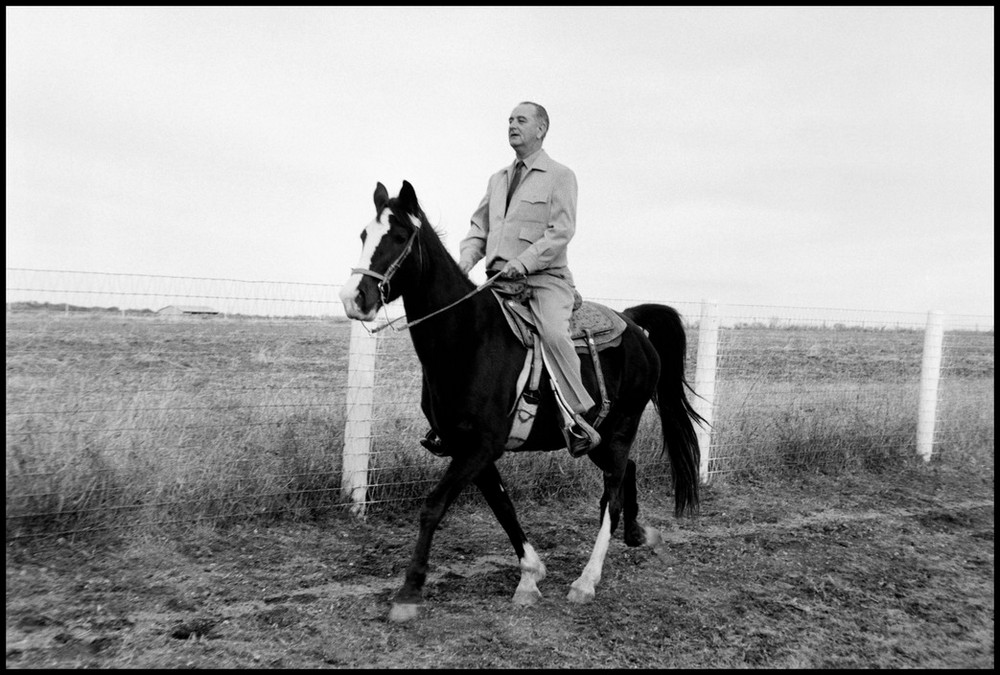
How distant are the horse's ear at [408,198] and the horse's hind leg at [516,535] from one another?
5.54 feet

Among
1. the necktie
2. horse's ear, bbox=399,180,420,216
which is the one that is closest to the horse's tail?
the necktie

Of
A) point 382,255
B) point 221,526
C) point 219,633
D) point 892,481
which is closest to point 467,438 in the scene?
point 382,255

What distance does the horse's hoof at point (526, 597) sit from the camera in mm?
4234

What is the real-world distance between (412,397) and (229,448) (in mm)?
2237

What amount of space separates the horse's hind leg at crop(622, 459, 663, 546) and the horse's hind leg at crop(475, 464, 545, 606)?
1210 mm

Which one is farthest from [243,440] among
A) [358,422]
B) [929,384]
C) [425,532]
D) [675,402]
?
[929,384]

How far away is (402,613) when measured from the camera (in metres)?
3.85

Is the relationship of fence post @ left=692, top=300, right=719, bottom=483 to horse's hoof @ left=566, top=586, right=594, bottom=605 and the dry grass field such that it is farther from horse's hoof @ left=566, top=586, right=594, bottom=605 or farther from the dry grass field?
horse's hoof @ left=566, top=586, right=594, bottom=605

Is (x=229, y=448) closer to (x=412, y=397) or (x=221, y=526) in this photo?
(x=221, y=526)

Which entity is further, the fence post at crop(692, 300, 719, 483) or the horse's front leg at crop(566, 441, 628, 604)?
the fence post at crop(692, 300, 719, 483)

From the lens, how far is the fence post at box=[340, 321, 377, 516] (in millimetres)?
5734

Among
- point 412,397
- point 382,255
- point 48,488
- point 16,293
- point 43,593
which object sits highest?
point 382,255

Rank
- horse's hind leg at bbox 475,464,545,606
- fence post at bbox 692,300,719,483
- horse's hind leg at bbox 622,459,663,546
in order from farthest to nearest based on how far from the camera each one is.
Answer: fence post at bbox 692,300,719,483
horse's hind leg at bbox 622,459,663,546
horse's hind leg at bbox 475,464,545,606

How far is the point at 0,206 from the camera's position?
15.4 feet
